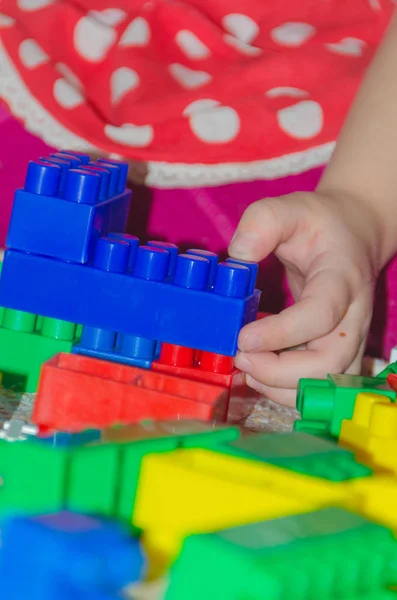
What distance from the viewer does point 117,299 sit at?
59cm

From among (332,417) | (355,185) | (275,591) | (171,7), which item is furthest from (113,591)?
(171,7)

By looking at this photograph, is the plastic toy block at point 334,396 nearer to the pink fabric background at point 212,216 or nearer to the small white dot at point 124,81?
the pink fabric background at point 212,216

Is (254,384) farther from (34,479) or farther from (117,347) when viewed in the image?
(34,479)

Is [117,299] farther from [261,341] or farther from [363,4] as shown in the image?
[363,4]

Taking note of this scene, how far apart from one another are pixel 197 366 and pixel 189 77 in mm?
455

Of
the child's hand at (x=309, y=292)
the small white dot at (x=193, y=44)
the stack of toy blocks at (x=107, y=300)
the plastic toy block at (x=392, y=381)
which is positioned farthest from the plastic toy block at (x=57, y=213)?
the small white dot at (x=193, y=44)

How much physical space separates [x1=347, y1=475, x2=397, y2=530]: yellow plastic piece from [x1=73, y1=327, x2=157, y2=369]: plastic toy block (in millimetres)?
286

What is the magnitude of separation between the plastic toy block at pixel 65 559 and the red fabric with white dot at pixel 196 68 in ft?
2.16

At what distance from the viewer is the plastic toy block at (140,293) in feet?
1.90

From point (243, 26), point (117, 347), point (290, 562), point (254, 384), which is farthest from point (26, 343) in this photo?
point (243, 26)

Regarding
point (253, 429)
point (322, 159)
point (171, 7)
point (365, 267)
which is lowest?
point (253, 429)

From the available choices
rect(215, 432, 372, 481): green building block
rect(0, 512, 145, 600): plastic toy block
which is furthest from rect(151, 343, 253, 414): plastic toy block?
rect(0, 512, 145, 600): plastic toy block

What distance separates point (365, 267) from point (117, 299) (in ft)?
0.69

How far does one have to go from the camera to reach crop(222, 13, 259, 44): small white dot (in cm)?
100
